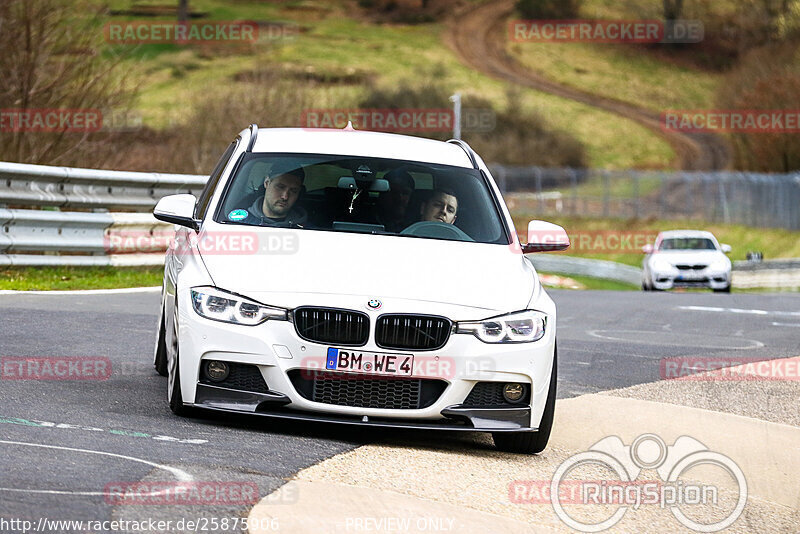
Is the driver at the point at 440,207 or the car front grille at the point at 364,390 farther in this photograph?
the driver at the point at 440,207

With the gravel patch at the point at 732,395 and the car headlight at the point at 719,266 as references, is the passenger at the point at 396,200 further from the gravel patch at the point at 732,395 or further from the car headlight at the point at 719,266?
the car headlight at the point at 719,266

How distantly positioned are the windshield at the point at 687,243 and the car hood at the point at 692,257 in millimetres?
459

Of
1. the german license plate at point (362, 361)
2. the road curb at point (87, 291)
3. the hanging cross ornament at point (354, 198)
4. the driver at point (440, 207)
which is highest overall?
the hanging cross ornament at point (354, 198)

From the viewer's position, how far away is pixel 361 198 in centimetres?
830

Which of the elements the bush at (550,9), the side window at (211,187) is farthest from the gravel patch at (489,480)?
the bush at (550,9)

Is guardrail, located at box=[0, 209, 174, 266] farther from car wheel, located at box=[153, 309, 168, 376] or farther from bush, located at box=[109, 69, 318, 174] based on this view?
bush, located at box=[109, 69, 318, 174]

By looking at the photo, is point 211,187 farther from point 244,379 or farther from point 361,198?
point 244,379

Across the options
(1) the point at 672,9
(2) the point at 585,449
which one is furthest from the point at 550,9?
(2) the point at 585,449

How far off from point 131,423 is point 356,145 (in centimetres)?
247

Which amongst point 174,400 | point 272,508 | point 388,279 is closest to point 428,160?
point 388,279

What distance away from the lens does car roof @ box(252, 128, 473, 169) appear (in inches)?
341

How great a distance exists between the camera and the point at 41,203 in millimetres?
15188

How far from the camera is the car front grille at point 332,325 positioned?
23.0 ft

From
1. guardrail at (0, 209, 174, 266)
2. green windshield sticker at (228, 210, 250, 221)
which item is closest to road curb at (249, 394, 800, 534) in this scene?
green windshield sticker at (228, 210, 250, 221)
